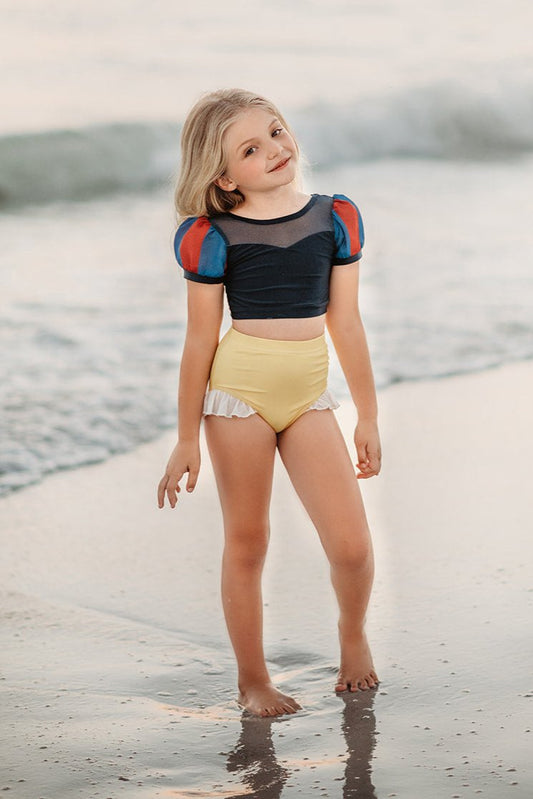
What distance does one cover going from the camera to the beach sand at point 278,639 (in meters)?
2.49

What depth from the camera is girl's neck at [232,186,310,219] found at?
2.81 m

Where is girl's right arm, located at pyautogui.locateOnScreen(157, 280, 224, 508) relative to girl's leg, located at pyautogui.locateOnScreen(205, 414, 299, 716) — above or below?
above

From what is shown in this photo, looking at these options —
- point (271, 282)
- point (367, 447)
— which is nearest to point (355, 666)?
point (367, 447)

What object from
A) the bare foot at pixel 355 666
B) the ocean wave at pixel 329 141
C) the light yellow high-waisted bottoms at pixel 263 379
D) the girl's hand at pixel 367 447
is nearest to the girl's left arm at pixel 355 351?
Result: the girl's hand at pixel 367 447

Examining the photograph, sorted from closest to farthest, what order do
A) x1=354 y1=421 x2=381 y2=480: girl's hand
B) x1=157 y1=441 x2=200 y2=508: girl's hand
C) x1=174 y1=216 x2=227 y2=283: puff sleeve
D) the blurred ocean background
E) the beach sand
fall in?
the beach sand < x1=174 y1=216 x2=227 y2=283: puff sleeve < x1=157 y1=441 x2=200 y2=508: girl's hand < x1=354 y1=421 x2=381 y2=480: girl's hand < the blurred ocean background

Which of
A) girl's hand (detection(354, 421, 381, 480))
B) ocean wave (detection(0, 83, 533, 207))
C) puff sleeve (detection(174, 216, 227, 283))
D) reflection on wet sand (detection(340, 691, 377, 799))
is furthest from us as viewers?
ocean wave (detection(0, 83, 533, 207))

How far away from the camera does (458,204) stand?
11297 mm

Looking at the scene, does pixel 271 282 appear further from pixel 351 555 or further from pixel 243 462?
pixel 351 555

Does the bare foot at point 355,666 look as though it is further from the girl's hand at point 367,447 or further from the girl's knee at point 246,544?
the girl's hand at point 367,447

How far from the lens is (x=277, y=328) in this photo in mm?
2818

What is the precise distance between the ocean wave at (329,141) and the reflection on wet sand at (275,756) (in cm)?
1069

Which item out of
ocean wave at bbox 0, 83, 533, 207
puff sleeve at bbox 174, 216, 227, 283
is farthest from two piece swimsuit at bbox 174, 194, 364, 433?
ocean wave at bbox 0, 83, 533, 207

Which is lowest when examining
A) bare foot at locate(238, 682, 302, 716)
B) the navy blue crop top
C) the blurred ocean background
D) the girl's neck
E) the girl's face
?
bare foot at locate(238, 682, 302, 716)

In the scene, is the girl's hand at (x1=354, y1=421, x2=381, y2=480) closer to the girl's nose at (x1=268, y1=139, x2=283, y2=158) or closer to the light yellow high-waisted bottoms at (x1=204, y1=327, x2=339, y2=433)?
the light yellow high-waisted bottoms at (x1=204, y1=327, x2=339, y2=433)
